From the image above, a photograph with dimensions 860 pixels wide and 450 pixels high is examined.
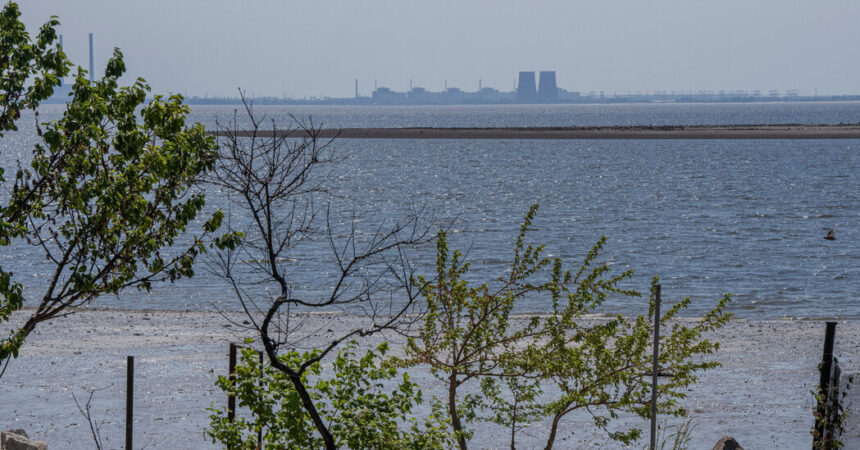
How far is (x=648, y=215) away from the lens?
192 feet

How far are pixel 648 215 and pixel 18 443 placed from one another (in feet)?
167

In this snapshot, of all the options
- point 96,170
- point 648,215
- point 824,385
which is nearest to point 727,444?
point 824,385

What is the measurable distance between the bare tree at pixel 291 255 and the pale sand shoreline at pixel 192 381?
1337 millimetres

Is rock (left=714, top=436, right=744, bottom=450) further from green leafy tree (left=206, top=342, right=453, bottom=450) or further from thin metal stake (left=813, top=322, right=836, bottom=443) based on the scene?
green leafy tree (left=206, top=342, right=453, bottom=450)

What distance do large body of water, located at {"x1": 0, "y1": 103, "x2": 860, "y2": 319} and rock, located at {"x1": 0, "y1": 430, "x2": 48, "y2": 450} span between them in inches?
179

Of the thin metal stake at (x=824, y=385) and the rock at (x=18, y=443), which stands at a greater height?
the thin metal stake at (x=824, y=385)

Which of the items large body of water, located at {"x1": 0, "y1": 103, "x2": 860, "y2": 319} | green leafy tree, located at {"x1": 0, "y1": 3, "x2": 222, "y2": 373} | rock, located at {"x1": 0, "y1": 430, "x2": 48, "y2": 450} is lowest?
large body of water, located at {"x1": 0, "y1": 103, "x2": 860, "y2": 319}

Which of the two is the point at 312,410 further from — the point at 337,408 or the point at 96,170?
the point at 96,170

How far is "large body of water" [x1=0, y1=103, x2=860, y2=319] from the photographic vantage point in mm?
32594

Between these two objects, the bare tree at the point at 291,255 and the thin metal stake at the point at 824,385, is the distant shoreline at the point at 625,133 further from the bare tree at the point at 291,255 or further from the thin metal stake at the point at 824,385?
the thin metal stake at the point at 824,385

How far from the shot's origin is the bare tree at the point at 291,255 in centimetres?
784

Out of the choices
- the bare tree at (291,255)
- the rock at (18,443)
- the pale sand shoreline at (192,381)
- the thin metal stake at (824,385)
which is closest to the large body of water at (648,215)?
the bare tree at (291,255)

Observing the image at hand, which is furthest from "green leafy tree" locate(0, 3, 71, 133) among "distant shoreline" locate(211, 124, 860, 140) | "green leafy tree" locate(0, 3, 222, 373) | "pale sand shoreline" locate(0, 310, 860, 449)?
"distant shoreline" locate(211, 124, 860, 140)

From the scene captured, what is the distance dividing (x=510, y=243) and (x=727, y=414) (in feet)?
96.0
